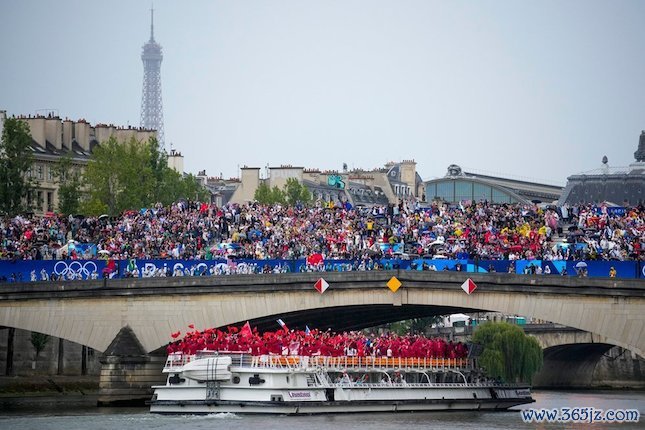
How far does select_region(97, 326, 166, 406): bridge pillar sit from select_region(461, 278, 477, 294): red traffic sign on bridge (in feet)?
62.9

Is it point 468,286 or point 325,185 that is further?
point 325,185

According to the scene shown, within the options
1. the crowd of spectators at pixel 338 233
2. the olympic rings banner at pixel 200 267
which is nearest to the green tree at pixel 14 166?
the crowd of spectators at pixel 338 233

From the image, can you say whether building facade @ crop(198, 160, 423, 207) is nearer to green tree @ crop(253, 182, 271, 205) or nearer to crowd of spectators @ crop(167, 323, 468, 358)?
green tree @ crop(253, 182, 271, 205)

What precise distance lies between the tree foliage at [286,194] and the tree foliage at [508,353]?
130ft

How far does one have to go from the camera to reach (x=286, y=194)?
164 metres

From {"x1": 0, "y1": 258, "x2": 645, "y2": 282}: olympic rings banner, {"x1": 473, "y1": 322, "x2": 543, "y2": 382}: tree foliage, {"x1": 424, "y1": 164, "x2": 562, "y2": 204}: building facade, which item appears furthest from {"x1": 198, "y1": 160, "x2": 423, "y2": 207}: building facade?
{"x1": 0, "y1": 258, "x2": 645, "y2": 282}: olympic rings banner

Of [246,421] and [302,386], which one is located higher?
[302,386]

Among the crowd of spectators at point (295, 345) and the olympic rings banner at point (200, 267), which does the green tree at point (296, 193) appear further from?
the crowd of spectators at point (295, 345)

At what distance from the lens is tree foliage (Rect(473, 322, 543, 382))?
390 ft

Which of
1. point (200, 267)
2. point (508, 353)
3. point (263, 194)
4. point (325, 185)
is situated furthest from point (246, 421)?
point (325, 185)

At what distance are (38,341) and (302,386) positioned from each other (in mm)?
32683

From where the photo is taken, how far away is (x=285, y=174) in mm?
179750

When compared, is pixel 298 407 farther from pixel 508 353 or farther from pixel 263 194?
pixel 263 194

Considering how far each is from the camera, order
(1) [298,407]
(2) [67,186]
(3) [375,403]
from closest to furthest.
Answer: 1. (1) [298,407]
2. (3) [375,403]
3. (2) [67,186]
